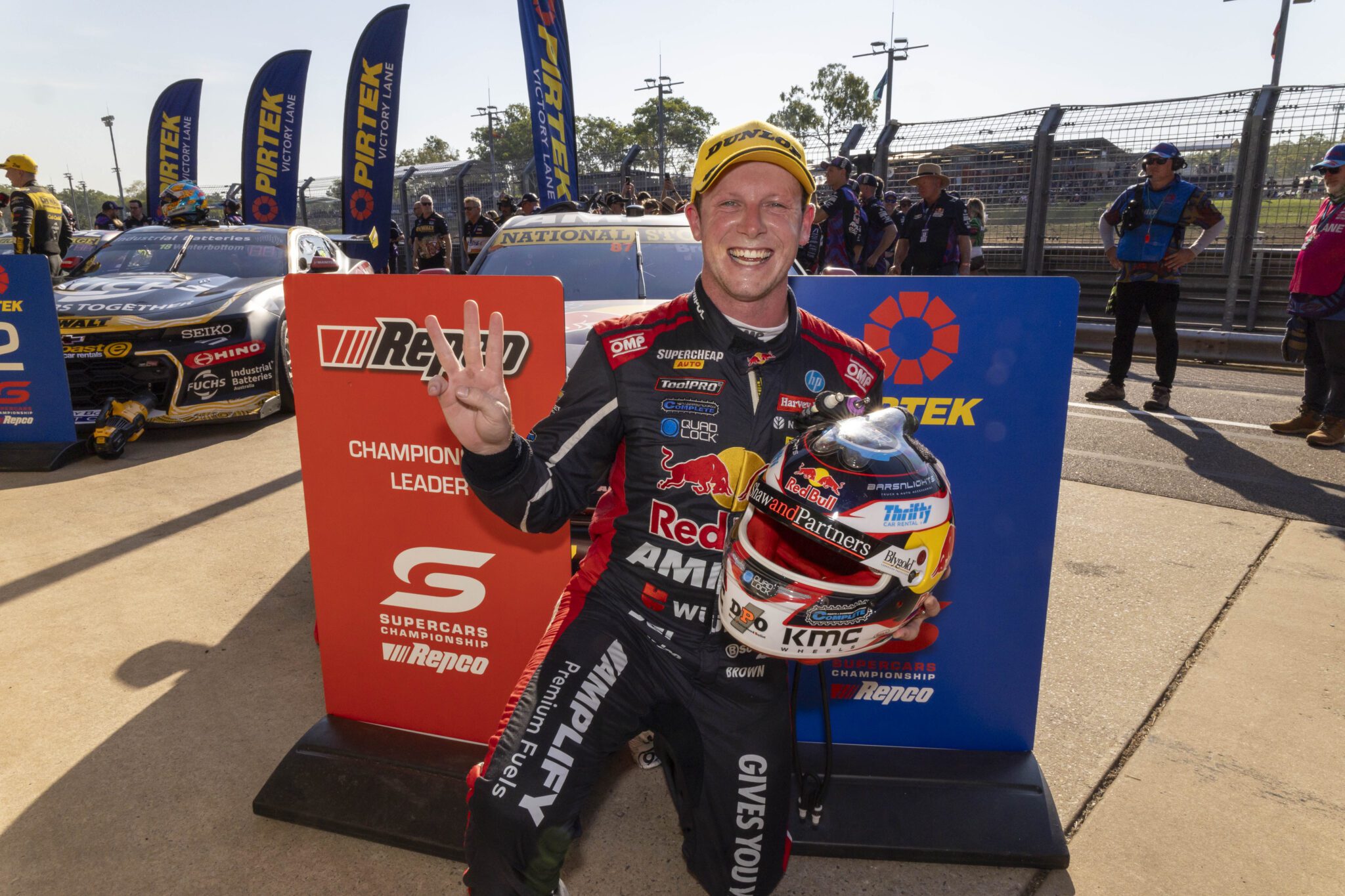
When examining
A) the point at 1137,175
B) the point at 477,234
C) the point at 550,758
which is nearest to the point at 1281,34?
the point at 1137,175

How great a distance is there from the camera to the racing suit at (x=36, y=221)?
8.09 m

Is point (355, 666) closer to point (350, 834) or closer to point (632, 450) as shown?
point (350, 834)

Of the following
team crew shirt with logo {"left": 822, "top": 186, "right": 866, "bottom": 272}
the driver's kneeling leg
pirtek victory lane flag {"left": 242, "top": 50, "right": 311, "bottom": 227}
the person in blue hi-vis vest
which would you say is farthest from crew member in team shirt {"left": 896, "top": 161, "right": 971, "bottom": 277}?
pirtek victory lane flag {"left": 242, "top": 50, "right": 311, "bottom": 227}

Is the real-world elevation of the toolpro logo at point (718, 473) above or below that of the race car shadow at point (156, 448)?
above

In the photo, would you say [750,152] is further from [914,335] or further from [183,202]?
[183,202]

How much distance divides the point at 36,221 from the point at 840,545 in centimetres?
981

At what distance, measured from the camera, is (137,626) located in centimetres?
338

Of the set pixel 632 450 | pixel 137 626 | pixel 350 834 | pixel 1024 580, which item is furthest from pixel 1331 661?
pixel 137 626

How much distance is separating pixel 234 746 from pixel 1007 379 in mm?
2610

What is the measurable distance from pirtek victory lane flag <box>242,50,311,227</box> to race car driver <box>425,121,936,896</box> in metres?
16.8

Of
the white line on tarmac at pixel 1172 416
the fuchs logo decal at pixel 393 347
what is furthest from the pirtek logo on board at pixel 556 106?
the fuchs logo decal at pixel 393 347

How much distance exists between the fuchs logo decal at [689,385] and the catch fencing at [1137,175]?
33.3ft

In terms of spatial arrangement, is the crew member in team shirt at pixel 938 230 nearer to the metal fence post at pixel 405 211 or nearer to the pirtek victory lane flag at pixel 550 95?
the pirtek victory lane flag at pixel 550 95

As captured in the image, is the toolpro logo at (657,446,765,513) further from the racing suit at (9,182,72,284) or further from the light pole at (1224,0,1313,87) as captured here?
the light pole at (1224,0,1313,87)
